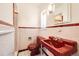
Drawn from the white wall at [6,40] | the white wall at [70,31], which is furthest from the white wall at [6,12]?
the white wall at [70,31]

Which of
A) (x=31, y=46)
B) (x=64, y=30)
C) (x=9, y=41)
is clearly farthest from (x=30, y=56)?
(x=64, y=30)

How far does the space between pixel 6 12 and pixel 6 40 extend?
0.20 meters

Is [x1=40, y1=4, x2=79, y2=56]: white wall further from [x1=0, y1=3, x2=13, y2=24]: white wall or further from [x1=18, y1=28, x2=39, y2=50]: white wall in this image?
[x1=0, y1=3, x2=13, y2=24]: white wall

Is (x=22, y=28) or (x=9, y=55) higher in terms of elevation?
(x=22, y=28)

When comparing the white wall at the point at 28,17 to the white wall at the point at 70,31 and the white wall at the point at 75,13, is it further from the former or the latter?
the white wall at the point at 75,13

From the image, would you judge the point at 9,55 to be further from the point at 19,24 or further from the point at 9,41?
the point at 19,24

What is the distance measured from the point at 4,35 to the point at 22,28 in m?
0.14

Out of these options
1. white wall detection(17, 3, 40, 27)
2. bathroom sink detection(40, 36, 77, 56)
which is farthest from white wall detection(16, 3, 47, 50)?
bathroom sink detection(40, 36, 77, 56)

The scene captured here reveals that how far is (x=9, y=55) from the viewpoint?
2.69ft

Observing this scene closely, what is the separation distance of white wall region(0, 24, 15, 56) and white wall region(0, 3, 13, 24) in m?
0.05

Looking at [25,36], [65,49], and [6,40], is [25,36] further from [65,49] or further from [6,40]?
[65,49]

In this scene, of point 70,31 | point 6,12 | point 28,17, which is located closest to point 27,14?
point 28,17

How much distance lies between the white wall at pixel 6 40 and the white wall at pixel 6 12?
0.18 ft

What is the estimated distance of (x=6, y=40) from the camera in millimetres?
824
